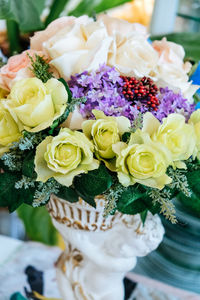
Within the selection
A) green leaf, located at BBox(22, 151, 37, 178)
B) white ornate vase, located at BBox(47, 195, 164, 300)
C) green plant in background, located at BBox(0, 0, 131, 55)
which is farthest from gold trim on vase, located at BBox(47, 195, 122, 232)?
green plant in background, located at BBox(0, 0, 131, 55)

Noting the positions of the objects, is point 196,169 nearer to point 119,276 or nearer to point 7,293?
point 119,276

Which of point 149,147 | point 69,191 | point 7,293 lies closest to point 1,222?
point 7,293

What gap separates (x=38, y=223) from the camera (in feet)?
3.38

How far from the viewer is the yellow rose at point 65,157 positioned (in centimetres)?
38

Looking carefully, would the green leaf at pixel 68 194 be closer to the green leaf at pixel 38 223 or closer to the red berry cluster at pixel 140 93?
the red berry cluster at pixel 140 93

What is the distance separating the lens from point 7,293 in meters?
0.67

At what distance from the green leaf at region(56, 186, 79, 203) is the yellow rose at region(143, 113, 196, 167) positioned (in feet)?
0.41

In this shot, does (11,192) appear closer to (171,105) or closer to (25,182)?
(25,182)

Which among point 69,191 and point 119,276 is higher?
point 69,191

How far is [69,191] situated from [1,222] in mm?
1145

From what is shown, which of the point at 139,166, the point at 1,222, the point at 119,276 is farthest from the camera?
the point at 1,222

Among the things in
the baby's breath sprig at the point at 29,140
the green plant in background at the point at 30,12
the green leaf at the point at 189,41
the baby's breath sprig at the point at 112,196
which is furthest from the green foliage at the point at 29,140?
the green leaf at the point at 189,41

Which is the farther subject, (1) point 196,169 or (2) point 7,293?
(2) point 7,293

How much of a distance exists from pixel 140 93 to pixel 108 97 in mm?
42
